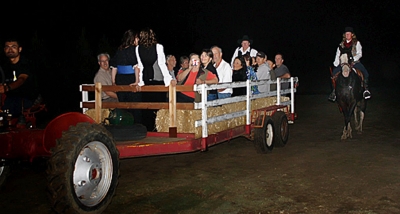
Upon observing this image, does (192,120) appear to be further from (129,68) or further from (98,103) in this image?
(98,103)

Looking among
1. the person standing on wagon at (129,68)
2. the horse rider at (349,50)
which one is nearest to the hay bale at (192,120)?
the person standing on wagon at (129,68)

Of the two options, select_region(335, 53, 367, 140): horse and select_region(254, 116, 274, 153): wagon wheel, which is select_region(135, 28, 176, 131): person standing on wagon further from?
select_region(335, 53, 367, 140): horse

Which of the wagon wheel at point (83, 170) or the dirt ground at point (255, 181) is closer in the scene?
the wagon wheel at point (83, 170)

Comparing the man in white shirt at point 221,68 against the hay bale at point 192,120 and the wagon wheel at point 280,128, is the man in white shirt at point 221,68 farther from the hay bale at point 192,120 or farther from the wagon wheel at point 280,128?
the wagon wheel at point 280,128

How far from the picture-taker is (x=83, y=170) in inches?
208

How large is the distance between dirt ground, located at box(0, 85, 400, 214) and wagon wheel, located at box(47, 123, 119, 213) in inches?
25.8

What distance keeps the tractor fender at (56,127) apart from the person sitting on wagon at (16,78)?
146 centimetres

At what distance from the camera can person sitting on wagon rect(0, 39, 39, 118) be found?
265 inches

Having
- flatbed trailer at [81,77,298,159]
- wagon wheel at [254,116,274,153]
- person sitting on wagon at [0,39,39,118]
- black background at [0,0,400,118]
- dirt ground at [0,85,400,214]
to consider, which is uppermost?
black background at [0,0,400,118]

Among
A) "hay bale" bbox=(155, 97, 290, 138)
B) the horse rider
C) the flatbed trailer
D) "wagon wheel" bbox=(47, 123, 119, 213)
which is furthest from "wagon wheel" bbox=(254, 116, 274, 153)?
"wagon wheel" bbox=(47, 123, 119, 213)

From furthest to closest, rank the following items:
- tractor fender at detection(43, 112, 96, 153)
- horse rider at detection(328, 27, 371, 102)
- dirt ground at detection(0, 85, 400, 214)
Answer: horse rider at detection(328, 27, 371, 102) → dirt ground at detection(0, 85, 400, 214) → tractor fender at detection(43, 112, 96, 153)

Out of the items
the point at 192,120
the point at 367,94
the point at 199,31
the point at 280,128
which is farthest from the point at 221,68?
the point at 199,31

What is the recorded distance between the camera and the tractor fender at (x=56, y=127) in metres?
5.49

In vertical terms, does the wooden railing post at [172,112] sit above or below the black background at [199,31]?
below
